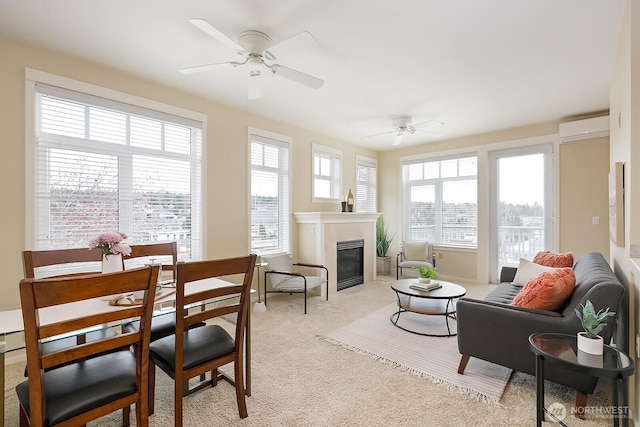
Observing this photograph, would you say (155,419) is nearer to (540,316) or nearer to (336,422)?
(336,422)

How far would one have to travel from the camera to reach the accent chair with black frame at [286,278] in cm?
412

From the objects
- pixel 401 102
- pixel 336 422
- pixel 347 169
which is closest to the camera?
pixel 336 422

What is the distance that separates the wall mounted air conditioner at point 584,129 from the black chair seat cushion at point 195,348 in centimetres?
535

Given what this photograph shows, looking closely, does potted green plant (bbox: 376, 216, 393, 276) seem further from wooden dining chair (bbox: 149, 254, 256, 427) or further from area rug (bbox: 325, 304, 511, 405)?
wooden dining chair (bbox: 149, 254, 256, 427)

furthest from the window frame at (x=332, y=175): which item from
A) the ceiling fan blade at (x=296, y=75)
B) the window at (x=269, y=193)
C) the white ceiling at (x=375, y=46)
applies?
the ceiling fan blade at (x=296, y=75)

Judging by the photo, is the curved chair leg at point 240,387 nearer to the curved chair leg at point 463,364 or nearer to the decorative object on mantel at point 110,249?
the decorative object on mantel at point 110,249

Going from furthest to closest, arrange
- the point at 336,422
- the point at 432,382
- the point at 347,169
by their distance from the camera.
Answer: the point at 347,169 < the point at 432,382 < the point at 336,422

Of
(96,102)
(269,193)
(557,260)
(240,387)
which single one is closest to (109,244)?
(240,387)

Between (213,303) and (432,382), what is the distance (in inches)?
67.7

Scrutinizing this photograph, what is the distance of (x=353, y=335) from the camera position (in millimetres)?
3266

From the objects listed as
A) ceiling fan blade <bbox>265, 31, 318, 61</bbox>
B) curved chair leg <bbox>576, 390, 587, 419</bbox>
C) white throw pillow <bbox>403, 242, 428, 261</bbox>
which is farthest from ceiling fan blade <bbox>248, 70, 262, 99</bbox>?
white throw pillow <bbox>403, 242, 428, 261</bbox>

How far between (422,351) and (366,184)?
169 inches

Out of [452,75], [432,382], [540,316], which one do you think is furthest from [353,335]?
[452,75]

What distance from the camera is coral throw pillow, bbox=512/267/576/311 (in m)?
2.14
